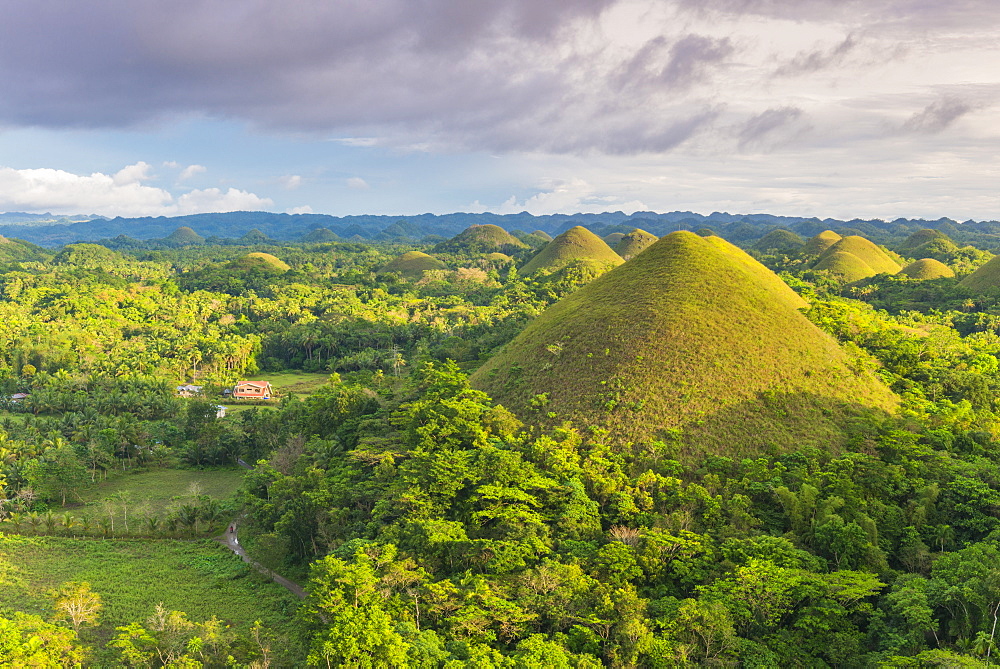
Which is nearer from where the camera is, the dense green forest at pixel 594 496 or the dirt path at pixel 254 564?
the dense green forest at pixel 594 496

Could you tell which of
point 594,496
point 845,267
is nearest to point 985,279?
point 845,267

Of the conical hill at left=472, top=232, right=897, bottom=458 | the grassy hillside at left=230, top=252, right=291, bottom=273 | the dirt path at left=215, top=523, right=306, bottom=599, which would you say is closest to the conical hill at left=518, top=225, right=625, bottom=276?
the grassy hillside at left=230, top=252, right=291, bottom=273

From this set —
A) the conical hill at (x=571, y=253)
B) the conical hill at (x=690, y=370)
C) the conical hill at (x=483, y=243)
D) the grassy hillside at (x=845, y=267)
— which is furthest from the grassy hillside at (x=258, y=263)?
the grassy hillside at (x=845, y=267)

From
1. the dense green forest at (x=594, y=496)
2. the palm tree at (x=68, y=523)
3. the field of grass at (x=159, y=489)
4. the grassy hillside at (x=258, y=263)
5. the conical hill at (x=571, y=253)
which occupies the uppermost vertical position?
the conical hill at (x=571, y=253)

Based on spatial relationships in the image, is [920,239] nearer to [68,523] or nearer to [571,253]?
[571,253]

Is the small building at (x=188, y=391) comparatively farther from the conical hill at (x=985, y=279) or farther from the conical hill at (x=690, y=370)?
the conical hill at (x=985, y=279)
